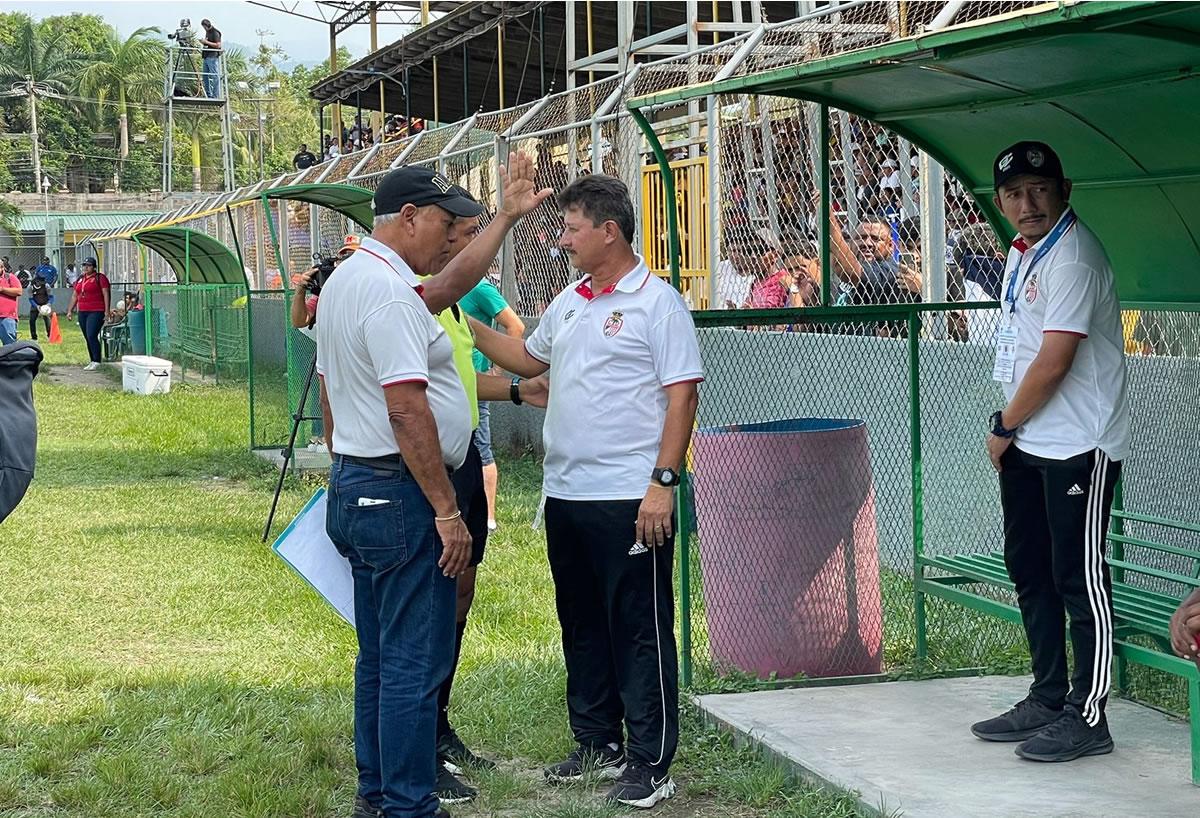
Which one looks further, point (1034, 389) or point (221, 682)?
point (221, 682)

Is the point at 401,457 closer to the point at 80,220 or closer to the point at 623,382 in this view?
the point at 623,382

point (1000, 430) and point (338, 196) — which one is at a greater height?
point (338, 196)

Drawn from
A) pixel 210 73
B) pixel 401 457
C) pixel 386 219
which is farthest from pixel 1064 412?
pixel 210 73

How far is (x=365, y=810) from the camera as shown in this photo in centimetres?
455

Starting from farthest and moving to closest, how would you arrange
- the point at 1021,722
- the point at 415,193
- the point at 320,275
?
the point at 320,275 → the point at 1021,722 → the point at 415,193

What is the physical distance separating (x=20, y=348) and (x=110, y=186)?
93.4 metres

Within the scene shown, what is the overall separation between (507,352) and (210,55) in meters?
46.0

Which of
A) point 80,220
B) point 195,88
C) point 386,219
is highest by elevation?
point 195,88

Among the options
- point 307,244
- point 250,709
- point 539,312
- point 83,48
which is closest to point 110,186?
point 83,48

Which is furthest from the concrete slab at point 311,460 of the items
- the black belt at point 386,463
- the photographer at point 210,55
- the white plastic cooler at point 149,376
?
the photographer at point 210,55

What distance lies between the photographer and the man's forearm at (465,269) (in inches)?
178

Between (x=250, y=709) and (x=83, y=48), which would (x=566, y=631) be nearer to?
(x=250, y=709)

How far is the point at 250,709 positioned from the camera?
582cm

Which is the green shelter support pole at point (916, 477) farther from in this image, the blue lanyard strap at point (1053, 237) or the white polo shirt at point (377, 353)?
the white polo shirt at point (377, 353)
